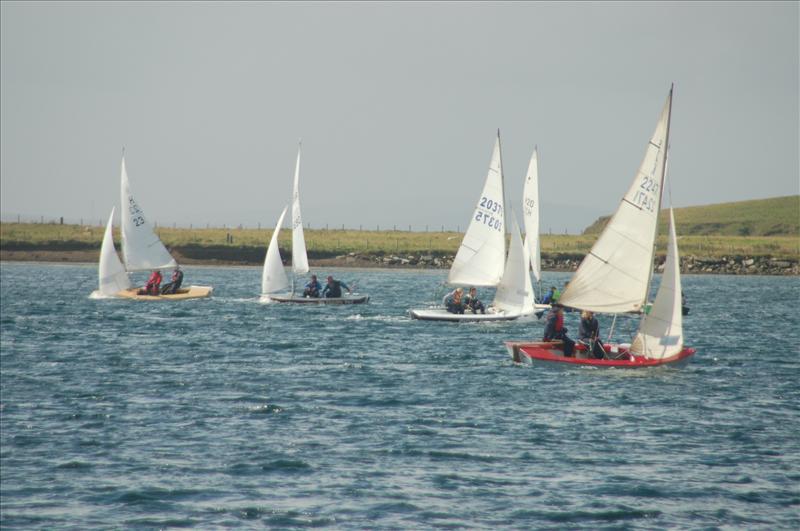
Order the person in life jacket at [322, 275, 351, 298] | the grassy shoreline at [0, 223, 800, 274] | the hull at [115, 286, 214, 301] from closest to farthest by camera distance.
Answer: the person in life jacket at [322, 275, 351, 298], the hull at [115, 286, 214, 301], the grassy shoreline at [0, 223, 800, 274]

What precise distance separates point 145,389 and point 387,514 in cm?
1541

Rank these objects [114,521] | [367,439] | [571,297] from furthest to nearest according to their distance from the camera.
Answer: [571,297] < [367,439] < [114,521]

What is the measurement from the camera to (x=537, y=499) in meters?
22.9

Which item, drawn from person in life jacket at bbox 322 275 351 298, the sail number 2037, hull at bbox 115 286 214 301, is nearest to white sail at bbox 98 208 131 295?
hull at bbox 115 286 214 301

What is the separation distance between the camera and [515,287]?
56.7 m

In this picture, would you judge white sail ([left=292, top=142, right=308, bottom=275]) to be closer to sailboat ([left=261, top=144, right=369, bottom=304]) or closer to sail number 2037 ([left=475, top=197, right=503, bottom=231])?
Answer: sailboat ([left=261, top=144, right=369, bottom=304])

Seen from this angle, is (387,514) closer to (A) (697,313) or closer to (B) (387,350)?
(B) (387,350)

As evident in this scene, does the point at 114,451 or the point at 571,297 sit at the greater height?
the point at 571,297

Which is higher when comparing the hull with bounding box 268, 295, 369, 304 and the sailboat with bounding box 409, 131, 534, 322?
the sailboat with bounding box 409, 131, 534, 322

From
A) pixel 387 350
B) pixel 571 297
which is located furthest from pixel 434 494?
pixel 387 350

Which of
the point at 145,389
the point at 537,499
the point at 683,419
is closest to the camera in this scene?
the point at 537,499

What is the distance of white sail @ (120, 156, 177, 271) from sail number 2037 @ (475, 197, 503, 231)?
23.9 meters

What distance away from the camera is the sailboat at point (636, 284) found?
38719 mm

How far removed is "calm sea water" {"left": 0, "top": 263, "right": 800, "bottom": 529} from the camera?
22.1m
